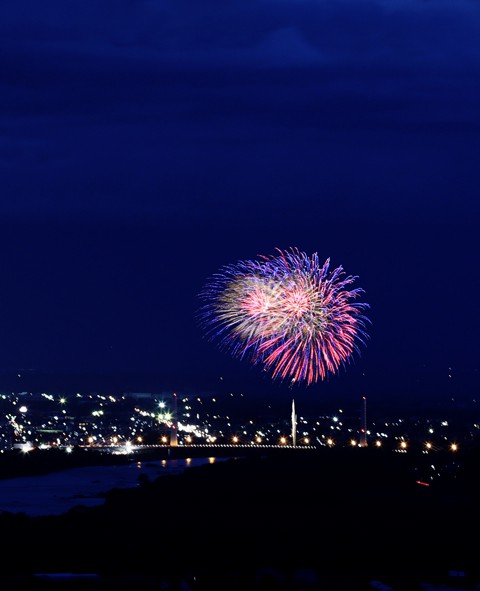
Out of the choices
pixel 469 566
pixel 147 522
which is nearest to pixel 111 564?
pixel 469 566

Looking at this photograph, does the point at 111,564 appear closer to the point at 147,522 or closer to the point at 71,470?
the point at 147,522

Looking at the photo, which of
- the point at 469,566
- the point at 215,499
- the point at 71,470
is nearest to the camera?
the point at 469,566

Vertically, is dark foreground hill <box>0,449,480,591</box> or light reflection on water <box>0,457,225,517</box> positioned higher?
light reflection on water <box>0,457,225,517</box>

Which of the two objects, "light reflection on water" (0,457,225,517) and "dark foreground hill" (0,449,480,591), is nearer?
"dark foreground hill" (0,449,480,591)

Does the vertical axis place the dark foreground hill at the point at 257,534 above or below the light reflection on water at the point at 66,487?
below

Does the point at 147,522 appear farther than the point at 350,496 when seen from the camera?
No
